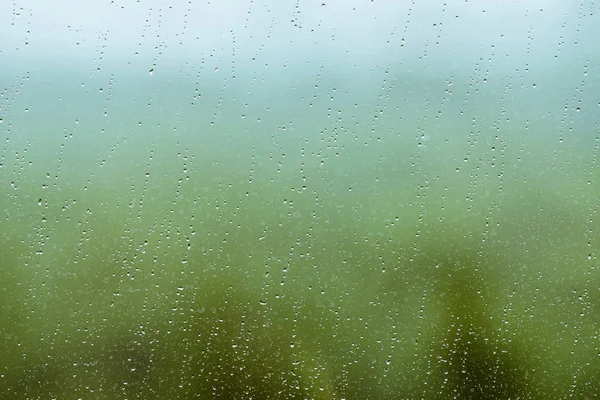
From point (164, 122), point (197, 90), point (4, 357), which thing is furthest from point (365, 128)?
point (4, 357)

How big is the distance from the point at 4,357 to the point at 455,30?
6.98 feet

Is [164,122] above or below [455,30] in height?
below

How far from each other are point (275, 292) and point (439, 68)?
1.10 metres

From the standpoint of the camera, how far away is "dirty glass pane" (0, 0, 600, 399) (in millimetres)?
1626

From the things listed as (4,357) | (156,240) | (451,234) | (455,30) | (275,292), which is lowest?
(4,357)

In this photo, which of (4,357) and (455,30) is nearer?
(4,357)

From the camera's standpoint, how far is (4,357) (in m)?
1.59

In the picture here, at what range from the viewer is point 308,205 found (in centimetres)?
170

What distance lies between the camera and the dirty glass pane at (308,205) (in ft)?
5.33

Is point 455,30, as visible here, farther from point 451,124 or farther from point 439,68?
point 451,124

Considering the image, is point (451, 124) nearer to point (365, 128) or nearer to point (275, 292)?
point (365, 128)

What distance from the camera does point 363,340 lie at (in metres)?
1.65

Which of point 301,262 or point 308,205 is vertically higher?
point 308,205

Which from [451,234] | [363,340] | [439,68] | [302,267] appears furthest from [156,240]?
[439,68]
